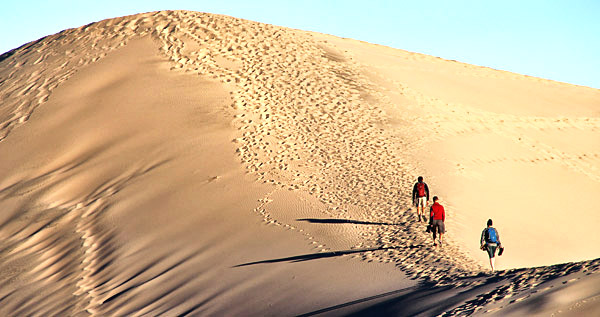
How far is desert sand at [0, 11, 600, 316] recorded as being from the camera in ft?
45.7

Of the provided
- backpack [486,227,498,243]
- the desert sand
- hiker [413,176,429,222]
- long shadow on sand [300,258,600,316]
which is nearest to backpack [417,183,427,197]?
hiker [413,176,429,222]

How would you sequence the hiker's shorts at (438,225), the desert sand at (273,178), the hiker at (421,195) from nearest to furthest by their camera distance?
the desert sand at (273,178), the hiker's shorts at (438,225), the hiker at (421,195)

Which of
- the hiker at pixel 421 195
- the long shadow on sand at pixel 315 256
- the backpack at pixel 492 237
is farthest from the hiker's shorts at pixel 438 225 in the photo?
the hiker at pixel 421 195

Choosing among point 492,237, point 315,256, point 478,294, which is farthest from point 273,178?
point 478,294

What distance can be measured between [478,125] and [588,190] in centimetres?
501

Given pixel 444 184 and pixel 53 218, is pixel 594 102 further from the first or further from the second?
pixel 53 218

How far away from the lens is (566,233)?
64.5 ft

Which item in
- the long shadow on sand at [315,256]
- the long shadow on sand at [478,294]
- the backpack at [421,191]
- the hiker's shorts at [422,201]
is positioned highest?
the backpack at [421,191]

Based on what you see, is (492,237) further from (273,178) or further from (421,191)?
(273,178)

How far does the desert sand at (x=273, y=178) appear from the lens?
1392 cm

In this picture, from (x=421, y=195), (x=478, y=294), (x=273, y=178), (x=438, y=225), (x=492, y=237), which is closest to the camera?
(x=478, y=294)

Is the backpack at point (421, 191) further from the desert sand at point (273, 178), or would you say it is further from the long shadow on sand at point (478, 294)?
the long shadow on sand at point (478, 294)

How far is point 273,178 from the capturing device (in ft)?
67.4

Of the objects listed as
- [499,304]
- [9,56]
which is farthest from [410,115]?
[9,56]
